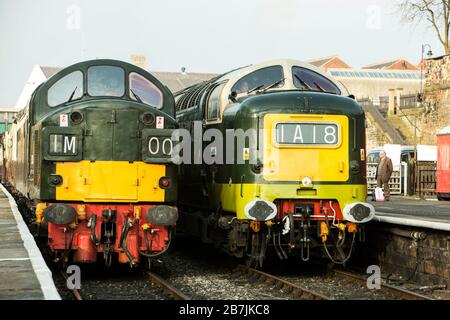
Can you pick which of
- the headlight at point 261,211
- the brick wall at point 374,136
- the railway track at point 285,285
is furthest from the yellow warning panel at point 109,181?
the brick wall at point 374,136

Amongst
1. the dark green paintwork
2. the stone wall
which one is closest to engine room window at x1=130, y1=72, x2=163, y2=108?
the dark green paintwork

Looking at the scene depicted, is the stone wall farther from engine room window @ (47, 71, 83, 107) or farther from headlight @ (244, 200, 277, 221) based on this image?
engine room window @ (47, 71, 83, 107)

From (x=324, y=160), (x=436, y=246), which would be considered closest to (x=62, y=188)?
(x=324, y=160)

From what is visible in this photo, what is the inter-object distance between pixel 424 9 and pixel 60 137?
36.8 metres

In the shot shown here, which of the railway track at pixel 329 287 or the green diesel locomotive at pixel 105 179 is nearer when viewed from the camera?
the railway track at pixel 329 287

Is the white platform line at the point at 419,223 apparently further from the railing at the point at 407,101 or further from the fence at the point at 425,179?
the railing at the point at 407,101

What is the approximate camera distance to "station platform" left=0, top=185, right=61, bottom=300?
8.70m

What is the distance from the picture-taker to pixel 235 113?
13234mm

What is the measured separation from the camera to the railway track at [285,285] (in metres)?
11.1

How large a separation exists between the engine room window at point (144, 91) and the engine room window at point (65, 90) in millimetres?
826

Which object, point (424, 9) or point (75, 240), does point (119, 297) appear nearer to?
point (75, 240)

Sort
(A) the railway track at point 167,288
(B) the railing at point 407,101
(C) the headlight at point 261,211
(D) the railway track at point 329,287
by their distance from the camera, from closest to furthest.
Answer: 1. (A) the railway track at point 167,288
2. (D) the railway track at point 329,287
3. (C) the headlight at point 261,211
4. (B) the railing at point 407,101

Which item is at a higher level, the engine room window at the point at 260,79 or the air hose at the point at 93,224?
the engine room window at the point at 260,79

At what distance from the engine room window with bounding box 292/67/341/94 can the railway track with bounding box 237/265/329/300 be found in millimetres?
3312
